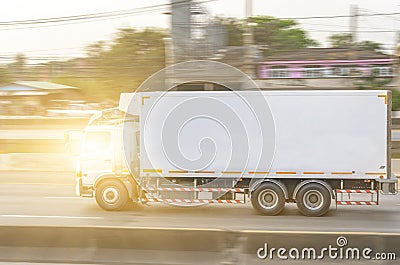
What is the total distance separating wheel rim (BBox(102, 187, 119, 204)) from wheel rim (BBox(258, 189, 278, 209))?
3.25m

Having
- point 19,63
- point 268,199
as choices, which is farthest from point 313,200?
point 19,63

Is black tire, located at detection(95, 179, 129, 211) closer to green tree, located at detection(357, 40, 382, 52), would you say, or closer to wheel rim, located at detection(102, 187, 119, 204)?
wheel rim, located at detection(102, 187, 119, 204)

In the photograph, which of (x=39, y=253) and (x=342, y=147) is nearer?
(x=39, y=253)

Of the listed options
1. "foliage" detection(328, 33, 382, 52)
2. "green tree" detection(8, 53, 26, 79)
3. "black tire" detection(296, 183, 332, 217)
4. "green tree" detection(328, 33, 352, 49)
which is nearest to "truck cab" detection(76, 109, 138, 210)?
"black tire" detection(296, 183, 332, 217)

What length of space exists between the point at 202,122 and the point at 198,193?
159cm

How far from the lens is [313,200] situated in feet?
44.0

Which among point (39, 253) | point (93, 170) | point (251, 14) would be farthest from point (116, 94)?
point (39, 253)

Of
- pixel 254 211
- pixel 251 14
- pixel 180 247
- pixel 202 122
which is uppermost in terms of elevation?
pixel 251 14

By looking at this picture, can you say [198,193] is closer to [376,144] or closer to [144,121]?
[144,121]

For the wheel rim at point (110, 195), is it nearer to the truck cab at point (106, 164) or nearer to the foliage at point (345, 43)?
the truck cab at point (106, 164)

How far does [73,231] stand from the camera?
8508 millimetres

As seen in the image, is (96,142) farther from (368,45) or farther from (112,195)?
(368,45)

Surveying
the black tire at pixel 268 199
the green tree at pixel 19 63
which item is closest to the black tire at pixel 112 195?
the black tire at pixel 268 199

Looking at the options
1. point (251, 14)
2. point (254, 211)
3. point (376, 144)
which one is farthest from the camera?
point (251, 14)
